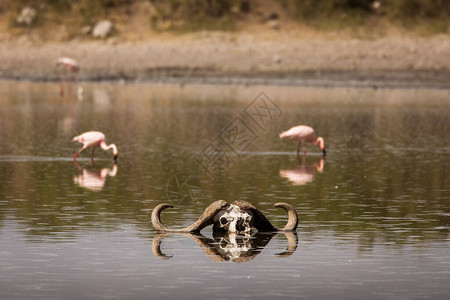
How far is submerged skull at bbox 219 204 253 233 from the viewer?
12.7m

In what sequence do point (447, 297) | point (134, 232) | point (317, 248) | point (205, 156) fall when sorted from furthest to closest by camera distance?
point (205, 156)
point (134, 232)
point (317, 248)
point (447, 297)

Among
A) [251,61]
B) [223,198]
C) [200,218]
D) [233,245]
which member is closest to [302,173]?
[223,198]

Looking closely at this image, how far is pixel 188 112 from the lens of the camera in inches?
1270

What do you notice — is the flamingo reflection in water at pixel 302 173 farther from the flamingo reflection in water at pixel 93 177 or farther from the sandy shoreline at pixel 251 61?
the sandy shoreline at pixel 251 61

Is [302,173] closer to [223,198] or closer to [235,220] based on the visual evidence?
[223,198]

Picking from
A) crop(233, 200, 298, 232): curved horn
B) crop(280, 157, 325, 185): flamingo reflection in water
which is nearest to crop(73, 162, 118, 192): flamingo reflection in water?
crop(280, 157, 325, 185): flamingo reflection in water

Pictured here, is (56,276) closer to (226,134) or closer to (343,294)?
(343,294)

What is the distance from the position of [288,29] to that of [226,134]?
2324cm

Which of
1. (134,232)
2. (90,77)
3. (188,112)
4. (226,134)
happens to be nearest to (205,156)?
(226,134)

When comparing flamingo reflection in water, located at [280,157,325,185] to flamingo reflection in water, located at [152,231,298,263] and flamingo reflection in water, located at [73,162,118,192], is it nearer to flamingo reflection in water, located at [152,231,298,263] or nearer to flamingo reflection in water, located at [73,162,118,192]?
flamingo reflection in water, located at [73,162,118,192]

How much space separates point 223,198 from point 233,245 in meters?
3.69

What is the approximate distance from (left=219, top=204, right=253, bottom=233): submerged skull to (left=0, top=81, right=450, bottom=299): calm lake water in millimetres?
199

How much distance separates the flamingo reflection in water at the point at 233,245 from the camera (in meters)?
11.6

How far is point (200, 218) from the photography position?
1284 centimetres
